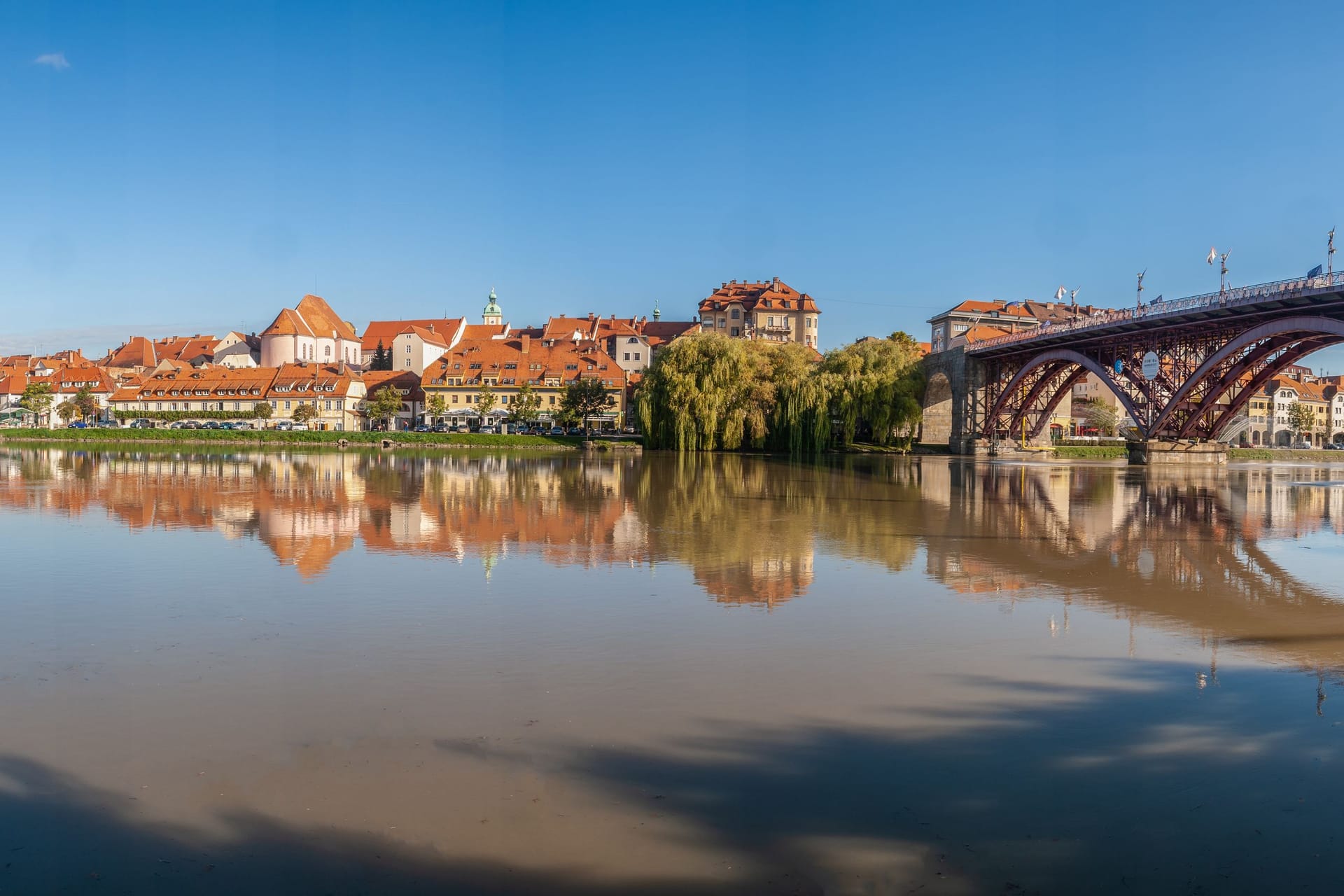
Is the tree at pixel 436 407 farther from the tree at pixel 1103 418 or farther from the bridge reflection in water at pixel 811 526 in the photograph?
the tree at pixel 1103 418

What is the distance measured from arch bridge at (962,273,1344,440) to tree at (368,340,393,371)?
76.0 meters

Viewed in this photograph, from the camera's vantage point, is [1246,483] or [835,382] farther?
[835,382]

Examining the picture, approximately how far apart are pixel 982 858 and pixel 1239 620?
7.36m

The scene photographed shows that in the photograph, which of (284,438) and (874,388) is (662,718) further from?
(284,438)

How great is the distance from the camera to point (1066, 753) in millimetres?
6363

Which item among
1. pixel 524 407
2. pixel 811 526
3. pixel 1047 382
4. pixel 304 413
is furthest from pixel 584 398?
pixel 811 526

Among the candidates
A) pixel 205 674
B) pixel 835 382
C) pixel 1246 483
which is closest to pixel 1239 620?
pixel 205 674

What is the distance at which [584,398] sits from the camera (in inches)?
3031

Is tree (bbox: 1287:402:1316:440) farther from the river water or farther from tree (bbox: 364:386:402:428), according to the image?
the river water

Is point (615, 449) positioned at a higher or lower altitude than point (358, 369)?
lower

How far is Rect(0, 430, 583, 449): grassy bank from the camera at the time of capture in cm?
6900

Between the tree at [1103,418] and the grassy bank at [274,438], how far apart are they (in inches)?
2106

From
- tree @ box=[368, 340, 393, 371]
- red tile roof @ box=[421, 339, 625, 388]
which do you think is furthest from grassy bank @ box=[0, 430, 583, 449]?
tree @ box=[368, 340, 393, 371]

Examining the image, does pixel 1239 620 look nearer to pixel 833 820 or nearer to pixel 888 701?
pixel 888 701
